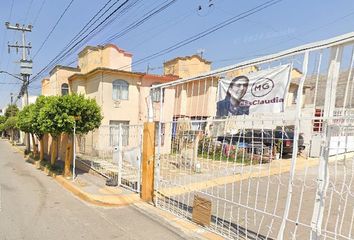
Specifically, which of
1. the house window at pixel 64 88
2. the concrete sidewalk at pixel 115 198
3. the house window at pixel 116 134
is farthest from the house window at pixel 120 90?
the house window at pixel 116 134

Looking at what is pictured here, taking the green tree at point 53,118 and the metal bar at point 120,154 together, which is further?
the green tree at point 53,118

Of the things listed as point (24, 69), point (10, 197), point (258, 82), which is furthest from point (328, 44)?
point (24, 69)

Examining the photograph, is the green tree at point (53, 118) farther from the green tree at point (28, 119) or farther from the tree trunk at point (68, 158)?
the green tree at point (28, 119)

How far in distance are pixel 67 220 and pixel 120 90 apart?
44.2 ft

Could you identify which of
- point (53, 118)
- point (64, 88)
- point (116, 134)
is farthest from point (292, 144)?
point (64, 88)

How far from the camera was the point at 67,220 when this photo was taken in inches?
250

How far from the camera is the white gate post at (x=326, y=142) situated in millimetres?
3584

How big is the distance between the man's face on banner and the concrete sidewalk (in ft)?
8.54

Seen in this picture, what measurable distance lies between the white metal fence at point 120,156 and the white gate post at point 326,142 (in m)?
5.50

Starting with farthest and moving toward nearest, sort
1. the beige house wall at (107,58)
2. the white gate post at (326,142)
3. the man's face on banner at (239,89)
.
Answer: the beige house wall at (107,58), the man's face on banner at (239,89), the white gate post at (326,142)

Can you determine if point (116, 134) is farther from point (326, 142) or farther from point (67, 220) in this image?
point (326, 142)

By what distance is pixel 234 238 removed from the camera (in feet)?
16.6

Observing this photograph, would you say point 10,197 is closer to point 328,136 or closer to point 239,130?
point 239,130

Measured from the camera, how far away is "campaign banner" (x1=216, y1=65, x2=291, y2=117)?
14.0 feet
